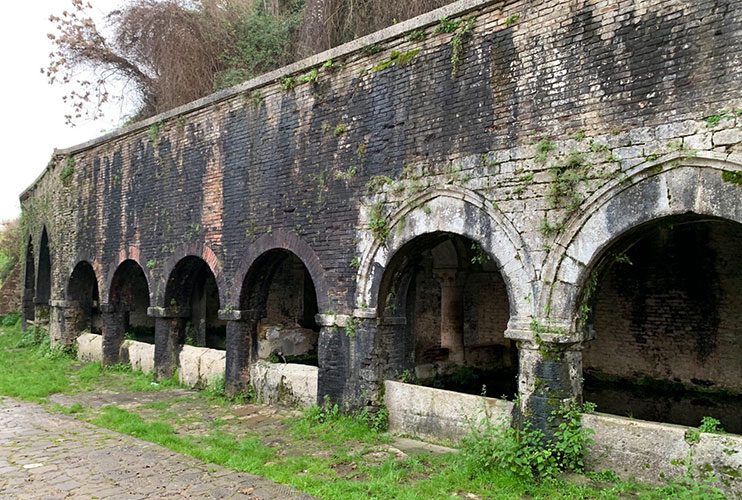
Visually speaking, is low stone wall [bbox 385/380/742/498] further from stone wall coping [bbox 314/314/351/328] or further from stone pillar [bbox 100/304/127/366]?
stone pillar [bbox 100/304/127/366]

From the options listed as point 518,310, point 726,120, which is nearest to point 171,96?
point 518,310

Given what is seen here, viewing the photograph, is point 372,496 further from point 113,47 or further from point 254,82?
point 113,47

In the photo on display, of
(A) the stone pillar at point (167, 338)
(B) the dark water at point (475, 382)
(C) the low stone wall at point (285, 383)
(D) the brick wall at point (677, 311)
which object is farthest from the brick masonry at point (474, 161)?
(D) the brick wall at point (677, 311)

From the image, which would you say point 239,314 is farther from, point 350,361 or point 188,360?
point 350,361

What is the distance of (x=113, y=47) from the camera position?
52.6 ft

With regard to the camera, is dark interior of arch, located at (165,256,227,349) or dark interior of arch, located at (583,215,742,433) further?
dark interior of arch, located at (165,256,227,349)

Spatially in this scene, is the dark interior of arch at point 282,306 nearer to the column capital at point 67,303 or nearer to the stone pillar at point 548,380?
the stone pillar at point 548,380

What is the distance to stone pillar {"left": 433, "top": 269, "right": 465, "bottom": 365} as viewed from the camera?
35.1ft

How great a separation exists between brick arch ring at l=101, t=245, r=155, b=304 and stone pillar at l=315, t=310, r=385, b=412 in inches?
202

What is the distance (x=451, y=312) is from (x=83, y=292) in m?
9.70

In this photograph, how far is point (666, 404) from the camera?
8766 mm

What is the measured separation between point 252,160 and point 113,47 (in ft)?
31.8

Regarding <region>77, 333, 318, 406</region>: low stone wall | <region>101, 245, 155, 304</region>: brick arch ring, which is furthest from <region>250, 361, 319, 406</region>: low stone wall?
<region>101, 245, 155, 304</region>: brick arch ring

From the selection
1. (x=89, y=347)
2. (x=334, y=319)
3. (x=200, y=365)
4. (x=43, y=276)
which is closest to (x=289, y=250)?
(x=334, y=319)
